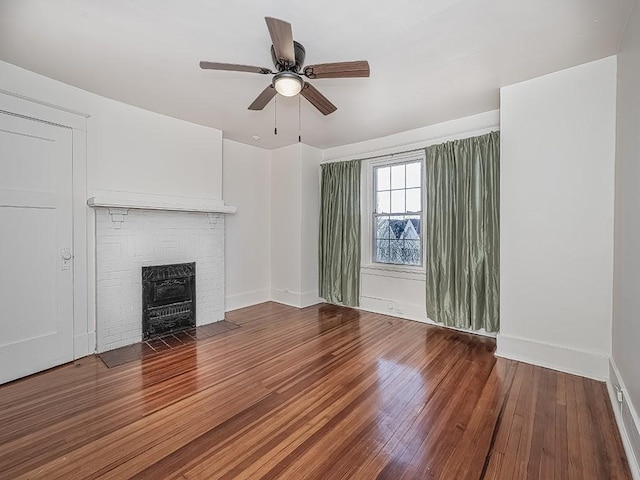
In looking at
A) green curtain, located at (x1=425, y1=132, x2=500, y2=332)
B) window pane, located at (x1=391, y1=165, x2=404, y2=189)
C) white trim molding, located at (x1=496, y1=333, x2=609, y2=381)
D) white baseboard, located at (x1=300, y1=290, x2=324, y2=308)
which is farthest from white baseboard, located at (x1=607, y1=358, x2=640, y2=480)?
white baseboard, located at (x1=300, y1=290, x2=324, y2=308)

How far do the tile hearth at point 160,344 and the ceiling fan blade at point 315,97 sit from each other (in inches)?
116

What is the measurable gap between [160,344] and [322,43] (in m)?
3.50

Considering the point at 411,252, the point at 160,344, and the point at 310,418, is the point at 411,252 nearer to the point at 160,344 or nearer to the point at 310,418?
the point at 310,418

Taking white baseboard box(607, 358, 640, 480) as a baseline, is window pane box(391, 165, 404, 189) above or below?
above

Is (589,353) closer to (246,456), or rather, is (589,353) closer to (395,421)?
(395,421)

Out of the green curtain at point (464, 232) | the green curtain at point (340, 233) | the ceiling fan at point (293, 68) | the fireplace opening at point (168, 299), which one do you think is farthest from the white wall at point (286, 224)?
the ceiling fan at point (293, 68)

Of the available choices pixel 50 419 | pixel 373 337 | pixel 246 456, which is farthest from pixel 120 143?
pixel 373 337

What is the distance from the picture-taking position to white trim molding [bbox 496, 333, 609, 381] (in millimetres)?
2533

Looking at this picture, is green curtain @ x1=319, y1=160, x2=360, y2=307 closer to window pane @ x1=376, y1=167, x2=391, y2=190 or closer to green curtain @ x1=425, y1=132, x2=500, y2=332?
window pane @ x1=376, y1=167, x2=391, y2=190

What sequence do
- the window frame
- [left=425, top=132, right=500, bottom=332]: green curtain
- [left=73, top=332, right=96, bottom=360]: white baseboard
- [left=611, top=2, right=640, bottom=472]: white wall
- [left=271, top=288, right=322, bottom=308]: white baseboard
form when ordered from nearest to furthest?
[left=611, top=2, right=640, bottom=472]: white wall
[left=73, top=332, right=96, bottom=360]: white baseboard
[left=425, top=132, right=500, bottom=332]: green curtain
the window frame
[left=271, top=288, right=322, bottom=308]: white baseboard

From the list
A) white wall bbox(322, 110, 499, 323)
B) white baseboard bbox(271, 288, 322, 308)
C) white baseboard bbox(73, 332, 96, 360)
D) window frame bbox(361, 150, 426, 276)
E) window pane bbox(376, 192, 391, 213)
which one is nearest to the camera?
white baseboard bbox(73, 332, 96, 360)

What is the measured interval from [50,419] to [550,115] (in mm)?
4792

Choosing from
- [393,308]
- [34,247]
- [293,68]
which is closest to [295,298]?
[393,308]

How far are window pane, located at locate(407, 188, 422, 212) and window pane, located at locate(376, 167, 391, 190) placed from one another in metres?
0.37
